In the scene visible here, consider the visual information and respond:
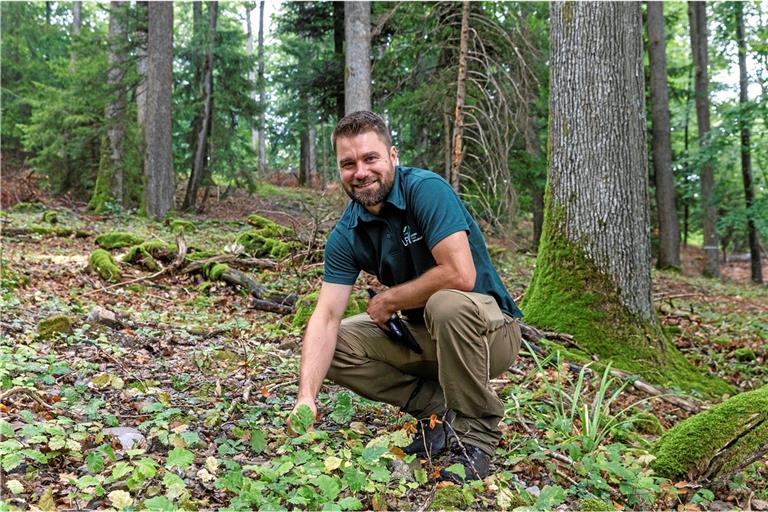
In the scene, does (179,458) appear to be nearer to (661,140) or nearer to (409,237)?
(409,237)

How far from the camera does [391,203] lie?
3.12 meters

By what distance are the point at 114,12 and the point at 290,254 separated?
10.4 m

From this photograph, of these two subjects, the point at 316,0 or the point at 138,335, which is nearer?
the point at 138,335

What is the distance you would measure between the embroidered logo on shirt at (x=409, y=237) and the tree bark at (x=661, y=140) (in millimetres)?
12659

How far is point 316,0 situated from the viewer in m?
15.0

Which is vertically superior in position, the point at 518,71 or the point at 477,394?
the point at 518,71

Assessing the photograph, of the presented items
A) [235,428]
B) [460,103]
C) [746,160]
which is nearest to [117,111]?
[460,103]

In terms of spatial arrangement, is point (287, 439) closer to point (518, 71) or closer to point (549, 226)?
point (549, 226)

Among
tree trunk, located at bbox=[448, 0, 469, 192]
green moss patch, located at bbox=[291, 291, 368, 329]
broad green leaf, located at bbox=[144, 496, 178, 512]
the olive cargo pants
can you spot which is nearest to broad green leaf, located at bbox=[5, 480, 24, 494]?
broad green leaf, located at bbox=[144, 496, 178, 512]

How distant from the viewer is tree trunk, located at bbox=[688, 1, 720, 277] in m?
15.6

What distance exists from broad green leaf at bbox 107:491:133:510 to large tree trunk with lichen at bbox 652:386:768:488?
102 inches

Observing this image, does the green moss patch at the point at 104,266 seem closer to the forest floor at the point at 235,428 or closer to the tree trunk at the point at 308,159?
the forest floor at the point at 235,428

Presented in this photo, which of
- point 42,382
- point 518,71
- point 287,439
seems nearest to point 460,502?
point 287,439

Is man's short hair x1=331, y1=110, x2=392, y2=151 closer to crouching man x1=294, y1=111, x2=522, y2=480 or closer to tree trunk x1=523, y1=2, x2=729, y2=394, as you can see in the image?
crouching man x1=294, y1=111, x2=522, y2=480
